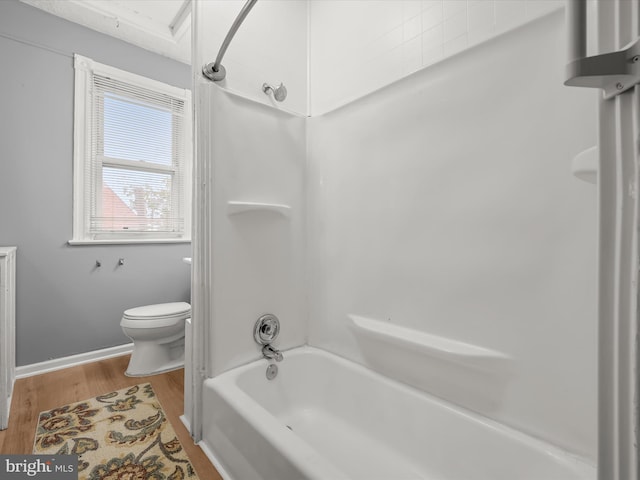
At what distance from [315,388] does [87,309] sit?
1.80 metres

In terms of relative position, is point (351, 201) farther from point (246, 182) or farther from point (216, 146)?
point (216, 146)

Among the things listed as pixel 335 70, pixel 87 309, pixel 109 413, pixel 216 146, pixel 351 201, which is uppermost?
pixel 335 70

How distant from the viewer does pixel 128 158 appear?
2.44 metres

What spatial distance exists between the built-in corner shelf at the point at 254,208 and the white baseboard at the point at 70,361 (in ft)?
5.73

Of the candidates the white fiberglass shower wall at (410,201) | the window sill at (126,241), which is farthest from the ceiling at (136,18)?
the window sill at (126,241)

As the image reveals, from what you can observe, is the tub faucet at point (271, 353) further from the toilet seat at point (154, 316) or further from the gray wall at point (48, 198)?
the gray wall at point (48, 198)

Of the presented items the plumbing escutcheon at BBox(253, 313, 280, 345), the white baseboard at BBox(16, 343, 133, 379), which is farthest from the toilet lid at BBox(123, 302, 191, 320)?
the plumbing escutcheon at BBox(253, 313, 280, 345)

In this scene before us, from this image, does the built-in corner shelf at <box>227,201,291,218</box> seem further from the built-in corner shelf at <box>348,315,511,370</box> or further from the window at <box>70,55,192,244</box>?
the window at <box>70,55,192,244</box>

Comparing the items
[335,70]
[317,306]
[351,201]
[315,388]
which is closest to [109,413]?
[315,388]

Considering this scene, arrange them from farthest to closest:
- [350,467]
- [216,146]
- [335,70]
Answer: [335,70], [216,146], [350,467]

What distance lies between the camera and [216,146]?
1.39 metres

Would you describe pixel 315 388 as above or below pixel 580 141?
below

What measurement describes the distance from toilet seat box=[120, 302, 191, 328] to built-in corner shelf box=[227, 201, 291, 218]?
105cm

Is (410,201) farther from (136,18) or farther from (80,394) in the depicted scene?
(136,18)
